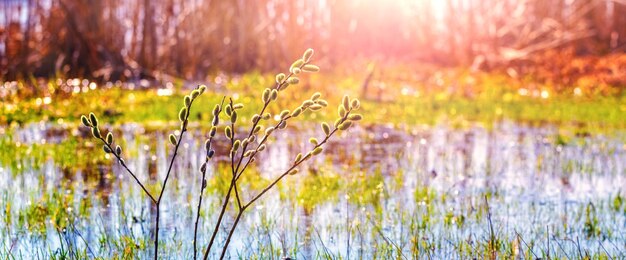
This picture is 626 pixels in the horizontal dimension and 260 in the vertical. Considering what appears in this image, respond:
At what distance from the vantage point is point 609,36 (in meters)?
22.5

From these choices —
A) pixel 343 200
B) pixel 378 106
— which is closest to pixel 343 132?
pixel 378 106

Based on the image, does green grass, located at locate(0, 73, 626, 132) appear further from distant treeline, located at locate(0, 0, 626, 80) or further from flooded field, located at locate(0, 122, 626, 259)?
distant treeline, located at locate(0, 0, 626, 80)

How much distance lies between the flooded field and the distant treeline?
20.4 ft

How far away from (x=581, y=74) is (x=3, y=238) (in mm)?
14871

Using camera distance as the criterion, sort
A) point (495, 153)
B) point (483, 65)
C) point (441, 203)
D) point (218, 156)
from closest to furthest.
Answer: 1. point (441, 203)
2. point (218, 156)
3. point (495, 153)
4. point (483, 65)

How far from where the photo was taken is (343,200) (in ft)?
22.9

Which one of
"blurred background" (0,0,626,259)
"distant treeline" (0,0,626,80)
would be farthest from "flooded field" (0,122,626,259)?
"distant treeline" (0,0,626,80)

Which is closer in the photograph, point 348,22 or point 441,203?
point 441,203

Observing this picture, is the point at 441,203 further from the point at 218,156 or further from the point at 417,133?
the point at 417,133

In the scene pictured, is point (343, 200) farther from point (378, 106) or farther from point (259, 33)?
point (259, 33)

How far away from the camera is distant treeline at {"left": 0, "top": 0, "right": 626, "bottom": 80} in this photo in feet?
→ 55.4

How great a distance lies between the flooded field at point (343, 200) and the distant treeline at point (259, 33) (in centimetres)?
623

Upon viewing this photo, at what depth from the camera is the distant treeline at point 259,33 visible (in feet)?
55.4

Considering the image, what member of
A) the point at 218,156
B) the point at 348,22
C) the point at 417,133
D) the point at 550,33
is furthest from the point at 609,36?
the point at 218,156
